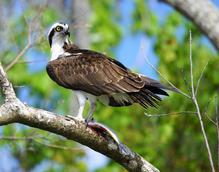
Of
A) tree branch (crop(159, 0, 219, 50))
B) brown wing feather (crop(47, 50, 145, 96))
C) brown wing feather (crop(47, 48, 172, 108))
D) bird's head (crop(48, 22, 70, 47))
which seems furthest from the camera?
tree branch (crop(159, 0, 219, 50))

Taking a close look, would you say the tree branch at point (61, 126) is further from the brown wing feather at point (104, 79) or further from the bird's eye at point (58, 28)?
the bird's eye at point (58, 28)

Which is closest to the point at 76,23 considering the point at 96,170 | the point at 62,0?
the point at 96,170

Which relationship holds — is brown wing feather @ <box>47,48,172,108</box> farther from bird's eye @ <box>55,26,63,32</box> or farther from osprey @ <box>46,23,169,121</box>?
bird's eye @ <box>55,26,63,32</box>

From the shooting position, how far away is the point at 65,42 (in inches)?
348

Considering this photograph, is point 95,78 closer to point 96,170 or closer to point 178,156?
point 178,156

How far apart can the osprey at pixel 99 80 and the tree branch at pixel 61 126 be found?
40cm

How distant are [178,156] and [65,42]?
15.5 feet

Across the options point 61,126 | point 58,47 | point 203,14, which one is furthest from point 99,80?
point 203,14

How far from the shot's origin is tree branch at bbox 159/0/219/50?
32.8ft

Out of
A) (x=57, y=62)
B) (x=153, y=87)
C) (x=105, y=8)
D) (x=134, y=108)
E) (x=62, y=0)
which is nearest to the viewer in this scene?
(x=153, y=87)

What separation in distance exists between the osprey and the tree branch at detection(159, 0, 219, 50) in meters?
2.07

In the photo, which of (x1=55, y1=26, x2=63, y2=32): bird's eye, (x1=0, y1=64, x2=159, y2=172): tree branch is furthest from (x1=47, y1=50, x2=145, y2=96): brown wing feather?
(x1=0, y1=64, x2=159, y2=172): tree branch

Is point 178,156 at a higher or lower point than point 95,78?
lower

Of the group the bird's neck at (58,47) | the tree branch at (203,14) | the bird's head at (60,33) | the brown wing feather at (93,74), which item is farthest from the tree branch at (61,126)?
the tree branch at (203,14)
